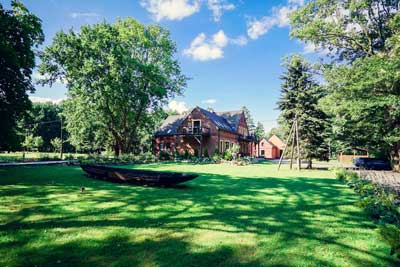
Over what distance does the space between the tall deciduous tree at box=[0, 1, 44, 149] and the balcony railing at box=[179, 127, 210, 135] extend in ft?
71.2

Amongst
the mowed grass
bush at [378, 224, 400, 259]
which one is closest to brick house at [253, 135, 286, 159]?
the mowed grass

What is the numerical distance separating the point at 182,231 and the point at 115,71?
22164mm

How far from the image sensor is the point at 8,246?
12.6ft

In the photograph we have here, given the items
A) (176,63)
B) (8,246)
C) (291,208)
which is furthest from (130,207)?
(176,63)

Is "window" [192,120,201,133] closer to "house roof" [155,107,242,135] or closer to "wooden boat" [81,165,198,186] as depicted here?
"house roof" [155,107,242,135]

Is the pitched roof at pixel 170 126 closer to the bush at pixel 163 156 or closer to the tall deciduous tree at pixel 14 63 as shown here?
the bush at pixel 163 156

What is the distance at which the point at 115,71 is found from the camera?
77.2 ft

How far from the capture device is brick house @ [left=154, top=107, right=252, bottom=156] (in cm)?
3228

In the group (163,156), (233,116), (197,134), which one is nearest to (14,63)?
(163,156)

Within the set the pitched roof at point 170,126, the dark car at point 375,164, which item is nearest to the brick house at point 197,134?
the pitched roof at point 170,126

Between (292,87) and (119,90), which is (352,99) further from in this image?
(119,90)

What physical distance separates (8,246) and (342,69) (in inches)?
715

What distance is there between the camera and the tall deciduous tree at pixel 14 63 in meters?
11.0

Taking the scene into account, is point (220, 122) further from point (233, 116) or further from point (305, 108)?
point (305, 108)
